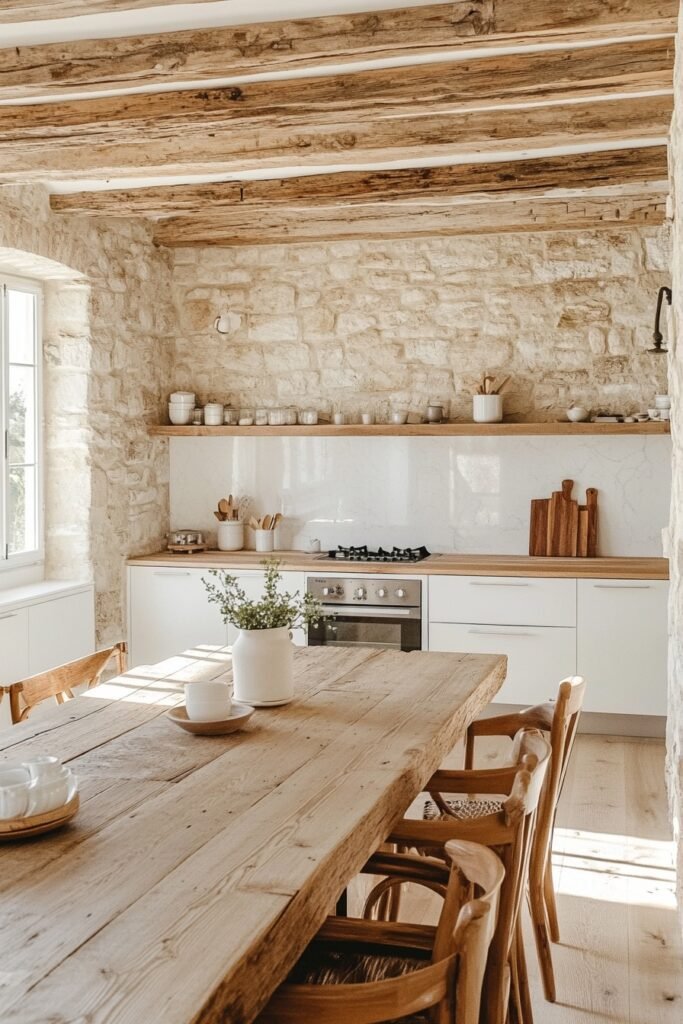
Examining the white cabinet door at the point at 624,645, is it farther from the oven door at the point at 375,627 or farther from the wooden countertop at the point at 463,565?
the oven door at the point at 375,627

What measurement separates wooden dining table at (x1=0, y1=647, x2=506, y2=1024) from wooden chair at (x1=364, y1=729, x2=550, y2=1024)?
0.46 feet

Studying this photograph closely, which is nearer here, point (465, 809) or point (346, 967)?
point (346, 967)

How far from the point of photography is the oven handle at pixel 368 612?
607cm

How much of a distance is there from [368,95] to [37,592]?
3129 millimetres

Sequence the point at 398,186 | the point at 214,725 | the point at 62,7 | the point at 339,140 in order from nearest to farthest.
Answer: the point at 214,725
the point at 62,7
the point at 339,140
the point at 398,186

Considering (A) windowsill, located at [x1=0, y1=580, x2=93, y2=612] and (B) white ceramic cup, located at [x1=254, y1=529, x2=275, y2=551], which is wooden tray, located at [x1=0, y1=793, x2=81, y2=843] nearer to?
(A) windowsill, located at [x1=0, y1=580, x2=93, y2=612]

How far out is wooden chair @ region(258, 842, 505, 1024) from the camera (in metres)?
1.62

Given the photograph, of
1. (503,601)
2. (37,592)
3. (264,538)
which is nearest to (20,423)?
(37,592)

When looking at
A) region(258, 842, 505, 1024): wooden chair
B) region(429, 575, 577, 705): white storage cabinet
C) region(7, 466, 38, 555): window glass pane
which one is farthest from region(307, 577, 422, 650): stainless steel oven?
region(258, 842, 505, 1024): wooden chair

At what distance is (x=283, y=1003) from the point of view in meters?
1.74

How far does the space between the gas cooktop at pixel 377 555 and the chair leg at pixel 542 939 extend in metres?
3.26

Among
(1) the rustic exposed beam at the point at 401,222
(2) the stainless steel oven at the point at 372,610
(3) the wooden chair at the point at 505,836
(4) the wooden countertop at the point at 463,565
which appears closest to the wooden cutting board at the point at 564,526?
(4) the wooden countertop at the point at 463,565

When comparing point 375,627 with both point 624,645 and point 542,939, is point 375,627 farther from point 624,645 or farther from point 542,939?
point 542,939

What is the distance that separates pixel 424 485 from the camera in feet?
22.1
